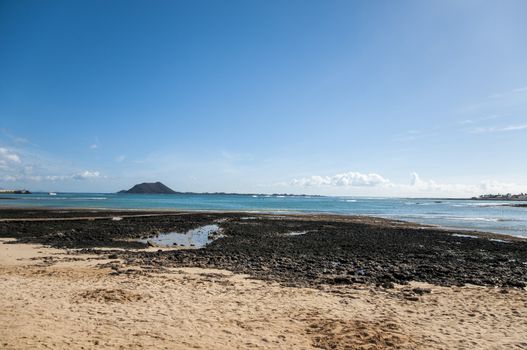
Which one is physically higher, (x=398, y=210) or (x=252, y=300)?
(x=252, y=300)

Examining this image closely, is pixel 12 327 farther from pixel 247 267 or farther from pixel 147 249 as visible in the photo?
pixel 147 249

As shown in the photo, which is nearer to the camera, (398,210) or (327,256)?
(327,256)

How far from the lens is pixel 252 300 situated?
10.8 metres

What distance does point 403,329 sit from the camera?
8.77m

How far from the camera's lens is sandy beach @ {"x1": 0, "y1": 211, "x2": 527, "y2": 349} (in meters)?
7.98

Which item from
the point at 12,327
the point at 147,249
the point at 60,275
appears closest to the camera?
the point at 12,327

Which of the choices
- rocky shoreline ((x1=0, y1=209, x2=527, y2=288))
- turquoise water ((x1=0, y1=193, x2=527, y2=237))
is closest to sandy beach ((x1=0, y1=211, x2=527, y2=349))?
rocky shoreline ((x1=0, y1=209, x2=527, y2=288))

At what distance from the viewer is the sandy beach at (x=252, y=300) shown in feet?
26.2

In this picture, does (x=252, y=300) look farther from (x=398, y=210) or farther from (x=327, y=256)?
(x=398, y=210)

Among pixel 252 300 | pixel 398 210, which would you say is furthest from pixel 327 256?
pixel 398 210

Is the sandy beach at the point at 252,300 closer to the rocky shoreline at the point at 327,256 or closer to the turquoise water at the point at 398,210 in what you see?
the rocky shoreline at the point at 327,256

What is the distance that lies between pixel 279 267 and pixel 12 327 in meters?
10.0

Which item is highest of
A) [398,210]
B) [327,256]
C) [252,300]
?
[252,300]

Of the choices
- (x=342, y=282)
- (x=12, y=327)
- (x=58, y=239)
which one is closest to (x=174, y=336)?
(x=12, y=327)
